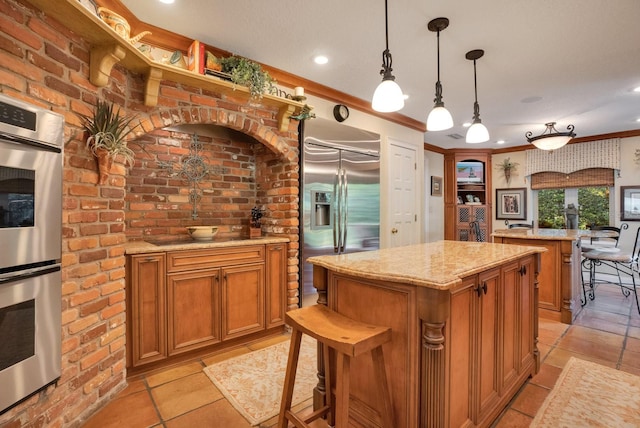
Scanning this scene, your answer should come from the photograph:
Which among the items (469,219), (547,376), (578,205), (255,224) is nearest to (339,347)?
(547,376)

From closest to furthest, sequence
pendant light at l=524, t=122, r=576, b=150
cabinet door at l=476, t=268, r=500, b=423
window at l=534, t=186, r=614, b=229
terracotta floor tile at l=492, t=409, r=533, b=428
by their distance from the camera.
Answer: cabinet door at l=476, t=268, r=500, b=423 < terracotta floor tile at l=492, t=409, r=533, b=428 < pendant light at l=524, t=122, r=576, b=150 < window at l=534, t=186, r=614, b=229

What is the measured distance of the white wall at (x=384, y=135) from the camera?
3.64 meters

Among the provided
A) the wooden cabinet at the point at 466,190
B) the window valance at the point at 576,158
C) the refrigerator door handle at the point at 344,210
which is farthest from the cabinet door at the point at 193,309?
the window valance at the point at 576,158

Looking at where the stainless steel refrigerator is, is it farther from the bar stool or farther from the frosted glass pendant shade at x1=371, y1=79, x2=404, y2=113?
the bar stool

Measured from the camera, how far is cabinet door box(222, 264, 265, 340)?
2602mm

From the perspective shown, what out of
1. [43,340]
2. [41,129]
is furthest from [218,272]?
[41,129]

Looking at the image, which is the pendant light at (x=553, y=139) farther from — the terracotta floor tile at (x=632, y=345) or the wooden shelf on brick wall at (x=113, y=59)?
the wooden shelf on brick wall at (x=113, y=59)

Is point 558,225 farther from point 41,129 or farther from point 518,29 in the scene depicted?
Answer: point 41,129

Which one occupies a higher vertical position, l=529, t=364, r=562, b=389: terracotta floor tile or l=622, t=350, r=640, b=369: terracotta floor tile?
l=622, t=350, r=640, b=369: terracotta floor tile

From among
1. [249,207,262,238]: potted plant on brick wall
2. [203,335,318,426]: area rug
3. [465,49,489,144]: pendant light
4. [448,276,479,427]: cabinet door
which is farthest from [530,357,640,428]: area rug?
[249,207,262,238]: potted plant on brick wall

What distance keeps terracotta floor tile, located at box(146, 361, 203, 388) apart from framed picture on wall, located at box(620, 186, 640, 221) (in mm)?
6958

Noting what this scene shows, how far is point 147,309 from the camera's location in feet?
7.29

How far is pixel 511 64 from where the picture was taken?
2961mm

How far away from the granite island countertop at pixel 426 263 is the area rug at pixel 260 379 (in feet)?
3.12
